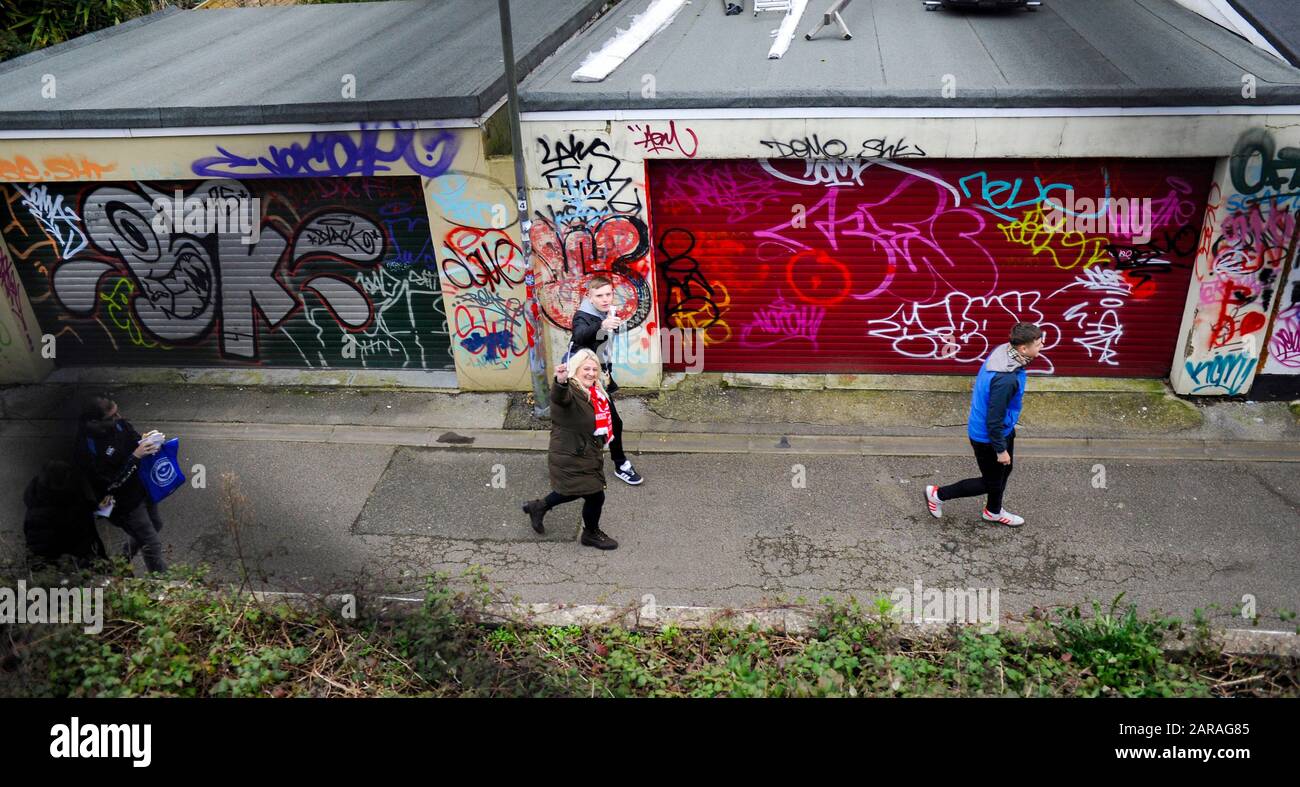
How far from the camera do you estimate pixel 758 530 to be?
7402 millimetres

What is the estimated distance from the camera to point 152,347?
1016cm

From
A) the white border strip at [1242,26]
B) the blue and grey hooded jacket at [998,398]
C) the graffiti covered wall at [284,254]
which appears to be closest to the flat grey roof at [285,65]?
the graffiti covered wall at [284,254]

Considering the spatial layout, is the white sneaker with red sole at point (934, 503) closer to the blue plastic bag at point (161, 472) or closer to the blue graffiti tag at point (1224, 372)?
the blue graffiti tag at point (1224, 372)

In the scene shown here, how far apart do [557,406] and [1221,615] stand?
4688 millimetres

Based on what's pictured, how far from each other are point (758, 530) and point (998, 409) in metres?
2.04

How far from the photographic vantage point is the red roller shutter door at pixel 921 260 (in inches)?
328

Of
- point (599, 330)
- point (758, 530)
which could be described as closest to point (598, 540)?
point (758, 530)

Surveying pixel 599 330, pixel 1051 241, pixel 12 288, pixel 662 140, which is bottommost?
pixel 12 288

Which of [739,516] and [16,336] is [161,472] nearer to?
[739,516]

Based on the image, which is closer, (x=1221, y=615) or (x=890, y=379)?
(x=1221, y=615)

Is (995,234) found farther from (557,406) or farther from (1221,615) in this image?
(557,406)

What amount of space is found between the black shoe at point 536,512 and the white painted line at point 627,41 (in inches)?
153

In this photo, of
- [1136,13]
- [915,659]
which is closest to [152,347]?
[915,659]

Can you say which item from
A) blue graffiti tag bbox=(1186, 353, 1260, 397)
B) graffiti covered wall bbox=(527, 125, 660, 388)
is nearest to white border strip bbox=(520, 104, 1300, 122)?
graffiti covered wall bbox=(527, 125, 660, 388)
